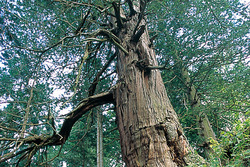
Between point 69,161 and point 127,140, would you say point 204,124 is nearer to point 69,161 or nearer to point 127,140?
point 127,140

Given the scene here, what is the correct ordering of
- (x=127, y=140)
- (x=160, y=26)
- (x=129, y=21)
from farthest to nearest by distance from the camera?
(x=160, y=26) < (x=129, y=21) < (x=127, y=140)

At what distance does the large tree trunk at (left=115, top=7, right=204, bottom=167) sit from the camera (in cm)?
184

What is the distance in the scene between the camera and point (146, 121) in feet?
6.68

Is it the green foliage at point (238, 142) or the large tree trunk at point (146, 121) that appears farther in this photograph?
the large tree trunk at point (146, 121)

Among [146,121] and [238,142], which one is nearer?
[238,142]

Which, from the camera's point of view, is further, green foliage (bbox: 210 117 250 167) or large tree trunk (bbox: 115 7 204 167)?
large tree trunk (bbox: 115 7 204 167)

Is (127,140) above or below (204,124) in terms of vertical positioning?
below

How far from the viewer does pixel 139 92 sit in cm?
235

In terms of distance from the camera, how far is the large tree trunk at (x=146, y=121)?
184cm

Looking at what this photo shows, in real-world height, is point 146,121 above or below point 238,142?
above

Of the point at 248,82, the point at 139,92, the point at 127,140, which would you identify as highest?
the point at 248,82

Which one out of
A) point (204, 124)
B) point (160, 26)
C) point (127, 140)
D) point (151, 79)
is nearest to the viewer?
point (127, 140)

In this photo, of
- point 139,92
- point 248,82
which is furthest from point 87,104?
point 248,82

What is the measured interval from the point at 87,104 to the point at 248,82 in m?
4.21
